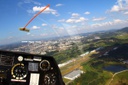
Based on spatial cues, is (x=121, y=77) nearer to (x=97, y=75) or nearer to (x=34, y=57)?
(x=97, y=75)

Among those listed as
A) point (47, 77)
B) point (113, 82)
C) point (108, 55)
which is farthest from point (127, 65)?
point (47, 77)

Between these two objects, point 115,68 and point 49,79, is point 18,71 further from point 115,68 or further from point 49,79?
point 115,68

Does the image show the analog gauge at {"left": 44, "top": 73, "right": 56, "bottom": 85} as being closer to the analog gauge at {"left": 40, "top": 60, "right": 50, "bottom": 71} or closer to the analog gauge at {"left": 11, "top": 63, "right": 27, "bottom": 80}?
the analog gauge at {"left": 40, "top": 60, "right": 50, "bottom": 71}

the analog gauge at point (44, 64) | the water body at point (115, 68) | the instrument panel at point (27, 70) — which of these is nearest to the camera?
the instrument panel at point (27, 70)

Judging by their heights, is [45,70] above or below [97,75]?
above

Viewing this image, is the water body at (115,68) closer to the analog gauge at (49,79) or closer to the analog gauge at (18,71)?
the analog gauge at (49,79)

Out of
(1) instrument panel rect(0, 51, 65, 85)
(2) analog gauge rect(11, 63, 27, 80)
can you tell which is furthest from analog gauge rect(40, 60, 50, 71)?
(2) analog gauge rect(11, 63, 27, 80)

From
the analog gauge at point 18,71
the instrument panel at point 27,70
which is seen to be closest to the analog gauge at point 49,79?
the instrument panel at point 27,70

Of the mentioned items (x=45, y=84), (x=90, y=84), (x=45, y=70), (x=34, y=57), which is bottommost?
(x=90, y=84)
